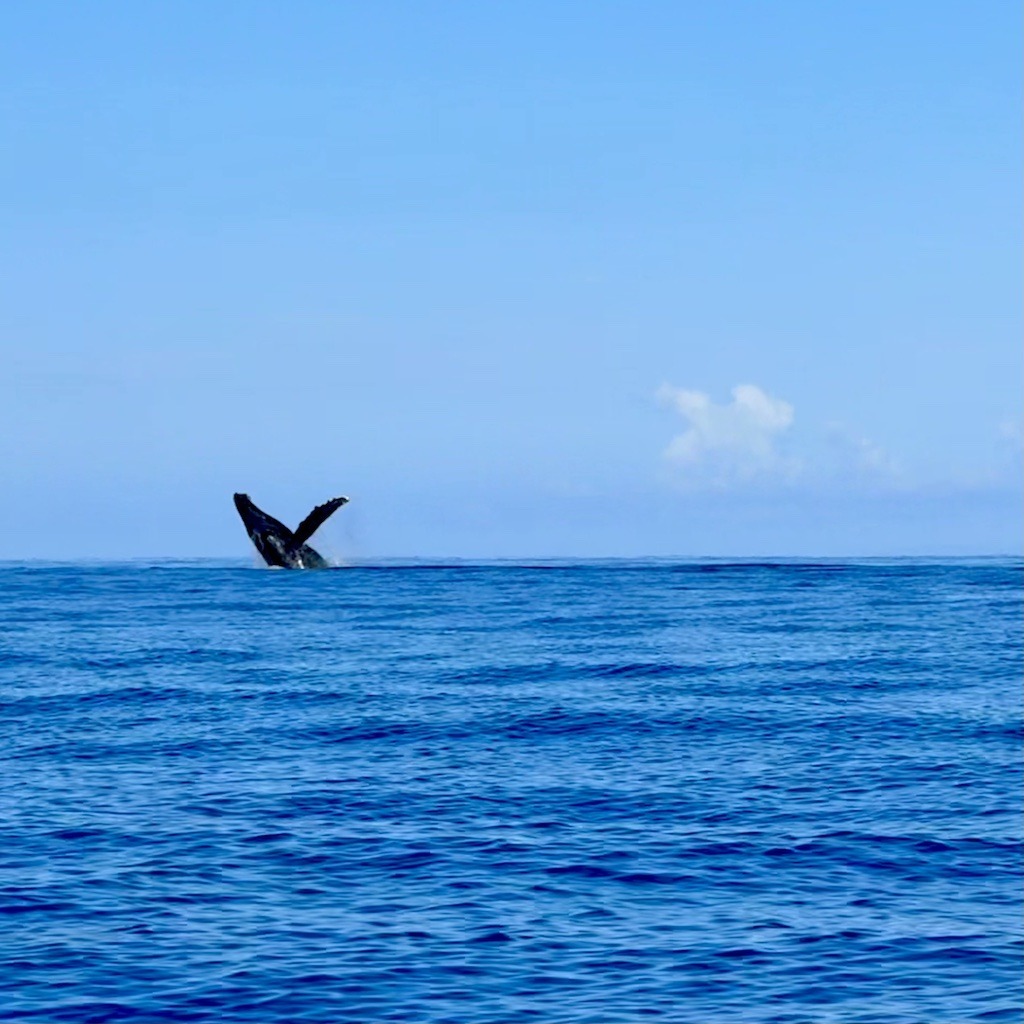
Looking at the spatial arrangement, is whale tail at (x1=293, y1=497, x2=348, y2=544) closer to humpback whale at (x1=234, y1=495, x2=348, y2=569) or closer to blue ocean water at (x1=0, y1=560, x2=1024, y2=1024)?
humpback whale at (x1=234, y1=495, x2=348, y2=569)

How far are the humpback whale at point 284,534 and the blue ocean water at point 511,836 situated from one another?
4336cm

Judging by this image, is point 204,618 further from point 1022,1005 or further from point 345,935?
point 1022,1005

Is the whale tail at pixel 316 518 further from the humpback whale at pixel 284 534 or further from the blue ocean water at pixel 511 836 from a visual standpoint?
the blue ocean water at pixel 511 836

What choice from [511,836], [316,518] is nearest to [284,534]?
[316,518]

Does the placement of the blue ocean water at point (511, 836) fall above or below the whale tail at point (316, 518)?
below

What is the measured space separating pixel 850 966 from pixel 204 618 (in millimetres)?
51551

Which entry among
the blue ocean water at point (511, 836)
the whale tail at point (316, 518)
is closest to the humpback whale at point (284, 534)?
the whale tail at point (316, 518)

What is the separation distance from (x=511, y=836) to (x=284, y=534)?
80.9 metres

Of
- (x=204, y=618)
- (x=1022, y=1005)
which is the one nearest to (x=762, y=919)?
(x=1022, y=1005)

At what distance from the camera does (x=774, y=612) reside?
67.7 m

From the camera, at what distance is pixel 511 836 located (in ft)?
69.3

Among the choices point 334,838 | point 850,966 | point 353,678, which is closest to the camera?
point 850,966

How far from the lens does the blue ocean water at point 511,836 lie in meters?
14.9

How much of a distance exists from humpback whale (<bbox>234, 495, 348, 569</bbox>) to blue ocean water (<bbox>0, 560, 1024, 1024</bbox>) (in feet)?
142
